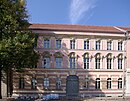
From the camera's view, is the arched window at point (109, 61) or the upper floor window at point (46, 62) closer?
the upper floor window at point (46, 62)

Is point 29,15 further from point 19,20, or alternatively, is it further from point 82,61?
point 82,61

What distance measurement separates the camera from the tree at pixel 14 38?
34.6m

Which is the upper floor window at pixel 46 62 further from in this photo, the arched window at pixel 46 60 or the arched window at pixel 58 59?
the arched window at pixel 58 59

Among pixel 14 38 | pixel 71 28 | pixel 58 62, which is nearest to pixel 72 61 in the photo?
pixel 58 62

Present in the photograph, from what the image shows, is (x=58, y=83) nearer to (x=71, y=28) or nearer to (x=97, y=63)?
(x=97, y=63)

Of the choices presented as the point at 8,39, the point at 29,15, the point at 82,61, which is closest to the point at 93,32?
the point at 82,61

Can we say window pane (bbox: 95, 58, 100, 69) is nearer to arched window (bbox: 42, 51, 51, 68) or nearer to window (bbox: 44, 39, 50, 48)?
arched window (bbox: 42, 51, 51, 68)

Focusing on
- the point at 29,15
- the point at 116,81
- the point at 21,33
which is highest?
the point at 29,15

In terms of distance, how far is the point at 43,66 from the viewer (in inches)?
1887

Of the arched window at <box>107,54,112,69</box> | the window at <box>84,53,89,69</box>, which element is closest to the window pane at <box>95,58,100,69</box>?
the window at <box>84,53,89,69</box>

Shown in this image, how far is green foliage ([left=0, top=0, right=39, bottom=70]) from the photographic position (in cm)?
3459

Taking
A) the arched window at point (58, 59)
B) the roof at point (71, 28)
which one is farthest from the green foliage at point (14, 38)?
the arched window at point (58, 59)

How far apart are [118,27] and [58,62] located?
43.3 feet

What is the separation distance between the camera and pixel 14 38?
117 ft
